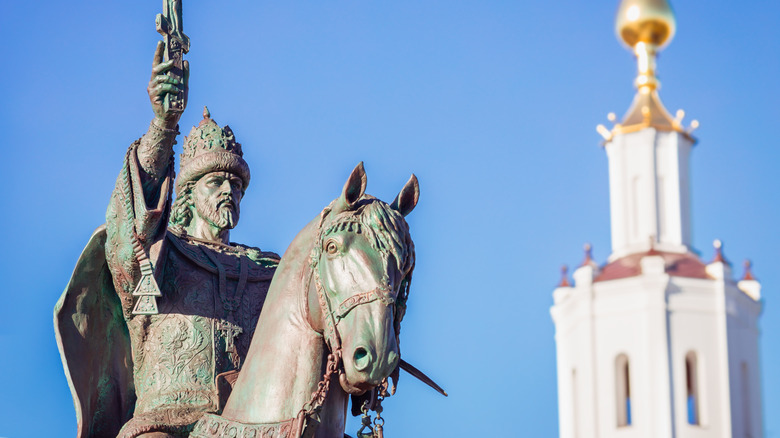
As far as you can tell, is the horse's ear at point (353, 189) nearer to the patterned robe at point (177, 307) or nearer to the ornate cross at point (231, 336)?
the patterned robe at point (177, 307)

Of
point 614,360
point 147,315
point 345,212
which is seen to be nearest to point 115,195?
point 147,315

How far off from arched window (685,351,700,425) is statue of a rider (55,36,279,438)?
110 meters

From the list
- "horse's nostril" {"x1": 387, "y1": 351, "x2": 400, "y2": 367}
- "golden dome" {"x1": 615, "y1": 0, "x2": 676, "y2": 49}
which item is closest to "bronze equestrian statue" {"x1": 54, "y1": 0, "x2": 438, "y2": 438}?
"horse's nostril" {"x1": 387, "y1": 351, "x2": 400, "y2": 367}

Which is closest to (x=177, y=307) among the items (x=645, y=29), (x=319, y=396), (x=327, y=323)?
(x=319, y=396)

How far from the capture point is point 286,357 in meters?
8.95

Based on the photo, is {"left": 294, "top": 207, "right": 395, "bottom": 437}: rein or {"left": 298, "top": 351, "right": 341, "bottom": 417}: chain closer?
{"left": 294, "top": 207, "right": 395, "bottom": 437}: rein

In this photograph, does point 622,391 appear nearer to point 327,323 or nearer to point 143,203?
point 143,203

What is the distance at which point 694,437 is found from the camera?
118438mm

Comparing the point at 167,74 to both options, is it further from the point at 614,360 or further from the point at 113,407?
the point at 614,360

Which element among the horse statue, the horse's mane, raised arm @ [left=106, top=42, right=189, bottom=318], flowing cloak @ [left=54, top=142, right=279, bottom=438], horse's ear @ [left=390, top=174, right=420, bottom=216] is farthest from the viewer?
flowing cloak @ [left=54, top=142, right=279, bottom=438]

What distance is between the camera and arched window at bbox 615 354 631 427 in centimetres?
11844

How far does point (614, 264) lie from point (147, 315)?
110m

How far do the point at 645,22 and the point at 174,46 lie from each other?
381 feet

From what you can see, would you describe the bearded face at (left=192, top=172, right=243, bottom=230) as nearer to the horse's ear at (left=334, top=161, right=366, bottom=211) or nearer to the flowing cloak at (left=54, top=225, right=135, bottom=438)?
the flowing cloak at (left=54, top=225, right=135, bottom=438)
